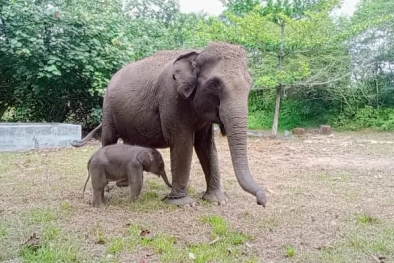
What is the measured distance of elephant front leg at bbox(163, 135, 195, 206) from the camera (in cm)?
427

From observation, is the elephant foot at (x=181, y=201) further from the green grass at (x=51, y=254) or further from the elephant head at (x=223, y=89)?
the green grass at (x=51, y=254)

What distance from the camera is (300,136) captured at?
13062mm

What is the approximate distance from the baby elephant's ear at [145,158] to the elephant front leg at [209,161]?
63 cm

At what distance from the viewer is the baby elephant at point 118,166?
4.16 meters

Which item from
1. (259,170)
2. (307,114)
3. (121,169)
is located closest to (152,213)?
(121,169)

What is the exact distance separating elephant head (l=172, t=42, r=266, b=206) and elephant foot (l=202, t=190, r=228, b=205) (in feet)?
3.23

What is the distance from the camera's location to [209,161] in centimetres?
470

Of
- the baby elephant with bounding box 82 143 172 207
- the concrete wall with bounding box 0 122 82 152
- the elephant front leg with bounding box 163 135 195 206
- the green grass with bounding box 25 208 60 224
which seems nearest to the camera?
the green grass with bounding box 25 208 60 224

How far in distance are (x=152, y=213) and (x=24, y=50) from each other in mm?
6089

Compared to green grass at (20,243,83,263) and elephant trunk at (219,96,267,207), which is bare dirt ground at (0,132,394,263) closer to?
green grass at (20,243,83,263)

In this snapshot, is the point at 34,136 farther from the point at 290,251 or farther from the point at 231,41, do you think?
the point at 290,251

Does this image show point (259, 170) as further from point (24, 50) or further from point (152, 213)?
point (24, 50)

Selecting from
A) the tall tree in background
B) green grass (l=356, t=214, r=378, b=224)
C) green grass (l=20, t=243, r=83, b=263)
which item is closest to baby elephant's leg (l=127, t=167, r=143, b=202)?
green grass (l=20, t=243, r=83, b=263)

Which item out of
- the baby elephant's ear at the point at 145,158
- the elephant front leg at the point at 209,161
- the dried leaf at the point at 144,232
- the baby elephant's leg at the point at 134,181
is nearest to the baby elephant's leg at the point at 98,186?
the baby elephant's leg at the point at 134,181
